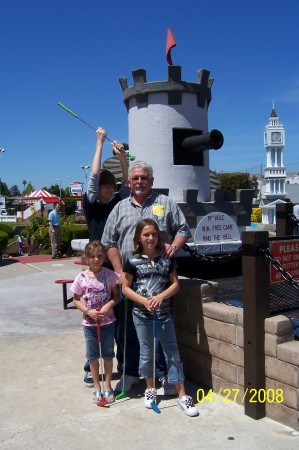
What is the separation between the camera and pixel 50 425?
3.34 m

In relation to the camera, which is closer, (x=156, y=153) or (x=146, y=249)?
(x=146, y=249)

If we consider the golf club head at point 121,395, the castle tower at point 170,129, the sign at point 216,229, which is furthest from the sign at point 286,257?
the castle tower at point 170,129

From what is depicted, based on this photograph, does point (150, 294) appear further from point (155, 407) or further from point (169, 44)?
point (169, 44)

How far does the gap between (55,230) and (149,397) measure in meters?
11.4

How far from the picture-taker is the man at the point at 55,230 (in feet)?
47.2

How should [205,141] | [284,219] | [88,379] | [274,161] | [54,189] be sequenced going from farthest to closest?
1. [54,189]
2. [274,161]
3. [205,141]
4. [284,219]
5. [88,379]

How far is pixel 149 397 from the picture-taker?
3.61 meters

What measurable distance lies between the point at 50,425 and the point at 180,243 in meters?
1.64

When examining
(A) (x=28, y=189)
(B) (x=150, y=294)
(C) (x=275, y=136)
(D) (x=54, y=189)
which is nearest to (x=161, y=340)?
(B) (x=150, y=294)

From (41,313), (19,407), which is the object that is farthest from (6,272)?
(19,407)

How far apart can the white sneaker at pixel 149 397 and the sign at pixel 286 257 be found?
4.12 feet

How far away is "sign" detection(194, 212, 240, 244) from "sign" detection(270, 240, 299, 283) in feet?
14.9

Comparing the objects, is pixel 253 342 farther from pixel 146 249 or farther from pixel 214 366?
pixel 146 249

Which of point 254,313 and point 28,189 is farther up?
point 28,189
